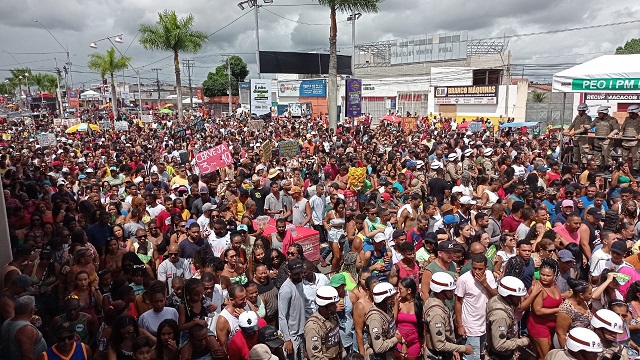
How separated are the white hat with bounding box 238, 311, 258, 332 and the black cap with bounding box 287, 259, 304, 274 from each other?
0.78m

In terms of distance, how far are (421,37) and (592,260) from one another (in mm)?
51121

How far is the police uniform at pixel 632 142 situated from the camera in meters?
10.3

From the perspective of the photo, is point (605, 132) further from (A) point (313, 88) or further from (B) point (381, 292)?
(A) point (313, 88)

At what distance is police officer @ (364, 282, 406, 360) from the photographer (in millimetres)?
3904

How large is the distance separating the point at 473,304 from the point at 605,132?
340 inches

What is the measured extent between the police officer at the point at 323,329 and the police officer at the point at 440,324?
2.76ft

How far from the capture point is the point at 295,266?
466 cm

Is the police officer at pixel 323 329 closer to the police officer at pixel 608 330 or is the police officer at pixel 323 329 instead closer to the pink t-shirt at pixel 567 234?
the police officer at pixel 608 330

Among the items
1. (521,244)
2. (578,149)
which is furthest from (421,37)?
(521,244)

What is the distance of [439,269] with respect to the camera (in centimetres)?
487

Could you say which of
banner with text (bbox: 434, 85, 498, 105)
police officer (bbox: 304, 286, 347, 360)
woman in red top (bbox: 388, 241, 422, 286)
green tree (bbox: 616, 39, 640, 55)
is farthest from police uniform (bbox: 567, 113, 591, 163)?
green tree (bbox: 616, 39, 640, 55)

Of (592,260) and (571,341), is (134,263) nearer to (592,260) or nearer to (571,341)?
(571,341)

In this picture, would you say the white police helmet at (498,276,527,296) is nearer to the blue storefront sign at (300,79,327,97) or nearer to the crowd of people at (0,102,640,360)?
the crowd of people at (0,102,640,360)

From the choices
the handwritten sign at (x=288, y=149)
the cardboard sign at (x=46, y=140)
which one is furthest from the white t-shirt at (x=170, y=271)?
the cardboard sign at (x=46, y=140)
